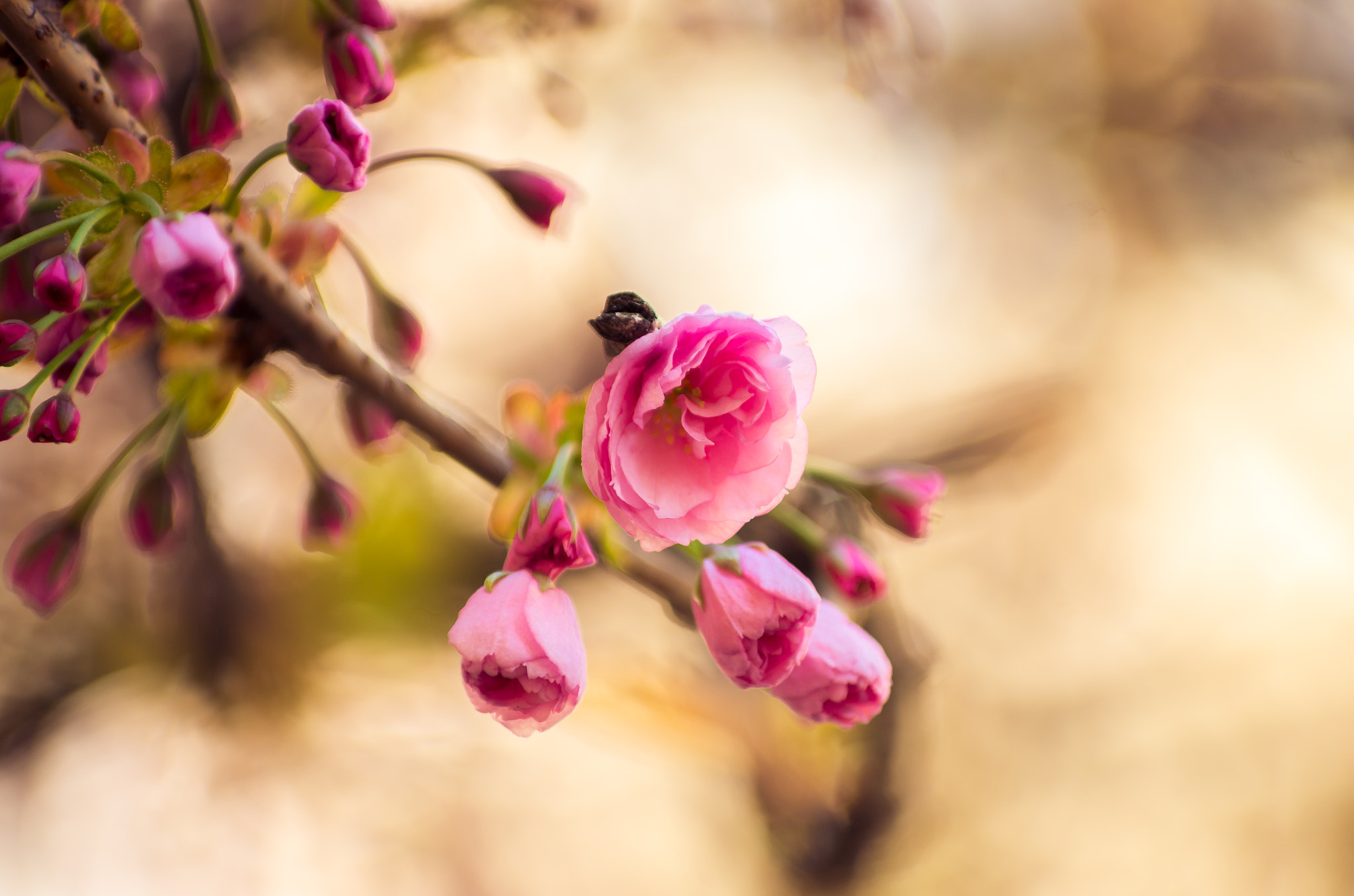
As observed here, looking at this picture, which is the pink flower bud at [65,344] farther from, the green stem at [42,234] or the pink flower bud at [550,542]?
the pink flower bud at [550,542]

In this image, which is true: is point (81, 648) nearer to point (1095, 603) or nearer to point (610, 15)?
point (610, 15)

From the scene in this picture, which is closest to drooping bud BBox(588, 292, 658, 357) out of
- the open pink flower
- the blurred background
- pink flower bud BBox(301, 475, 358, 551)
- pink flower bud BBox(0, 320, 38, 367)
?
the open pink flower

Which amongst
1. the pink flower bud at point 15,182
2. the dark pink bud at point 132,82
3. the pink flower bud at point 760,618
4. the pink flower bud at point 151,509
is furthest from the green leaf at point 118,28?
the pink flower bud at point 760,618

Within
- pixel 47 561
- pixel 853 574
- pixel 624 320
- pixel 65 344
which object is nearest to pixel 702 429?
pixel 624 320

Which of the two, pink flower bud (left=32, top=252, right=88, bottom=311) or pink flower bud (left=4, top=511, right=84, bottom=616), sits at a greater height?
pink flower bud (left=32, top=252, right=88, bottom=311)

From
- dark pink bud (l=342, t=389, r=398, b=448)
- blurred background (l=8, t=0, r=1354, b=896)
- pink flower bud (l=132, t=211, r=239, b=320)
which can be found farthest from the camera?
blurred background (l=8, t=0, r=1354, b=896)

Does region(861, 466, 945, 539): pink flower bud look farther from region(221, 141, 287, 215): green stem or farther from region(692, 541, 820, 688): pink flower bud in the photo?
region(221, 141, 287, 215): green stem
